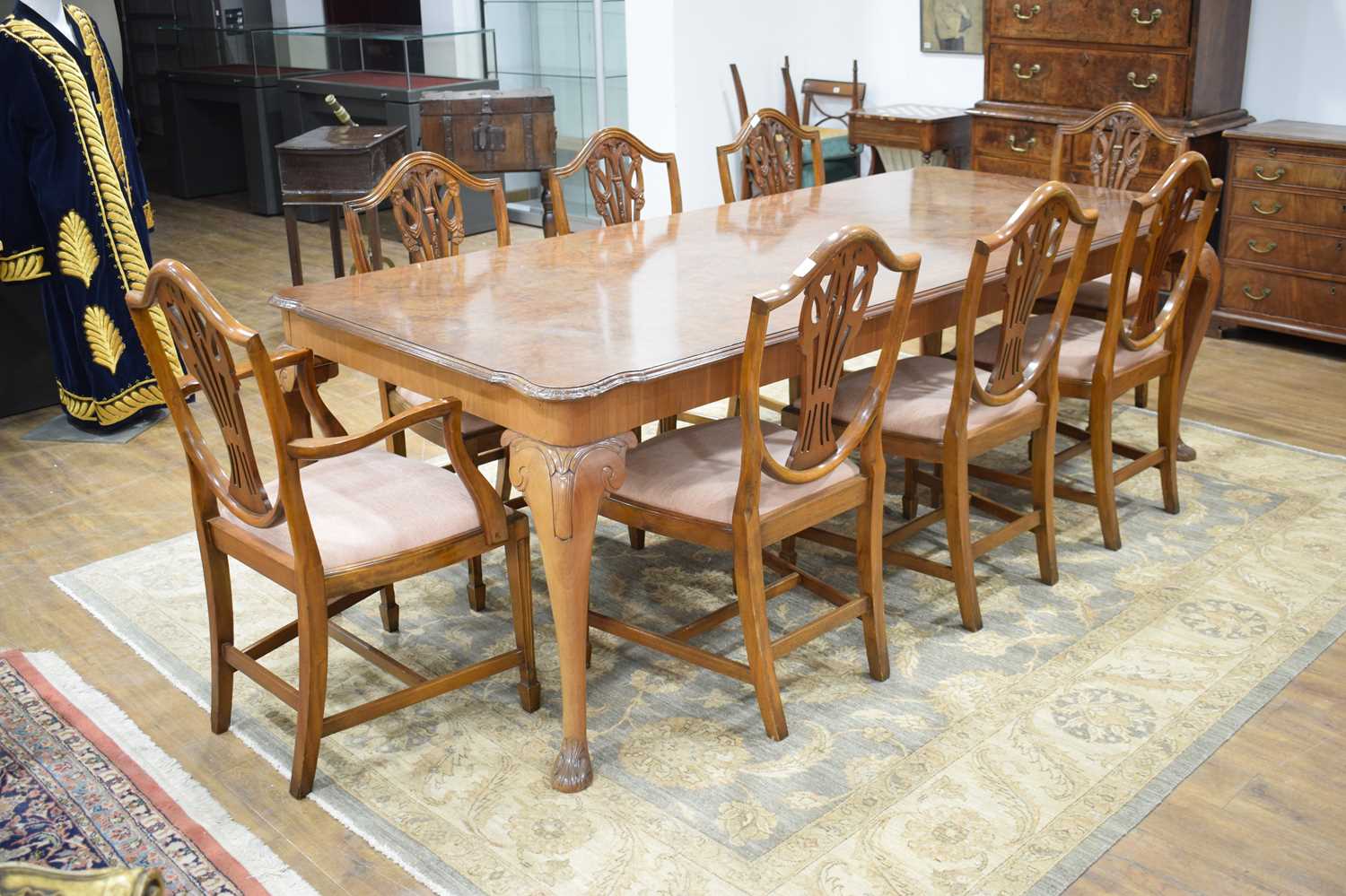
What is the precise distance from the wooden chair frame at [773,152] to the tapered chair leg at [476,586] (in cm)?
165

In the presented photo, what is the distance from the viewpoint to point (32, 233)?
14.2 feet

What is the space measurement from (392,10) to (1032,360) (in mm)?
7521

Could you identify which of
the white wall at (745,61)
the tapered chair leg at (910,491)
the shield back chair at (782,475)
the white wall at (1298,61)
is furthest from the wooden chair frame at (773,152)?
the white wall at (1298,61)

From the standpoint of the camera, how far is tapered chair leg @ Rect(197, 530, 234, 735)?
2658mm

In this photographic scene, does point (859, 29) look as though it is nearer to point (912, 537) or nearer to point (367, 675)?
point (912, 537)

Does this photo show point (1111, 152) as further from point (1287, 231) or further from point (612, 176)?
point (612, 176)

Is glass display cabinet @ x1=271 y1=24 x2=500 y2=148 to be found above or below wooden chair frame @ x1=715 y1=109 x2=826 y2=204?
above

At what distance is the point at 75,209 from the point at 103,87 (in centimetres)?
48

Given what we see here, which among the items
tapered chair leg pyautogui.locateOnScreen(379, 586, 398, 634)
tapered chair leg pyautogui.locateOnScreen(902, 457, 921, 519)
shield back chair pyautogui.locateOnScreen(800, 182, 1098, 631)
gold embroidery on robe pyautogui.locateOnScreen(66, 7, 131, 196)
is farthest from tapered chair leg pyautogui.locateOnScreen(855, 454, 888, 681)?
gold embroidery on robe pyautogui.locateOnScreen(66, 7, 131, 196)

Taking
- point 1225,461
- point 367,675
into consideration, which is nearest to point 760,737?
point 367,675

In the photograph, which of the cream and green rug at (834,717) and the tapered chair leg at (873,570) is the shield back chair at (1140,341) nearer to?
the cream and green rug at (834,717)

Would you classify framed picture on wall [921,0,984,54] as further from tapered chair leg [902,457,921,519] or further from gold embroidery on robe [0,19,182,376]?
gold embroidery on robe [0,19,182,376]

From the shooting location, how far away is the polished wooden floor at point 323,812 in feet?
7.53

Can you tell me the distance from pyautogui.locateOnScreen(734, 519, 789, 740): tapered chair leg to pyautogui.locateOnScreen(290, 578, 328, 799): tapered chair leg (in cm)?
77
